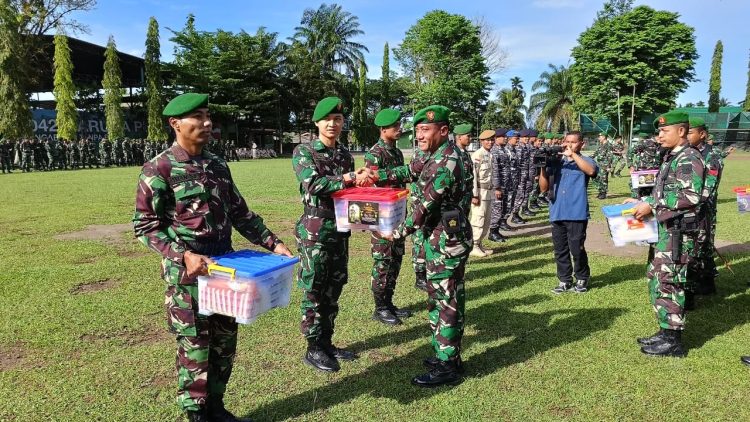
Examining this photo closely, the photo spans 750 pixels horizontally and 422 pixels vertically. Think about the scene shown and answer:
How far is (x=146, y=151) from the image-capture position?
104ft

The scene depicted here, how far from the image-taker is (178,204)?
2.71 metres

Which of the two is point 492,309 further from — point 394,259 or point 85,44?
point 85,44

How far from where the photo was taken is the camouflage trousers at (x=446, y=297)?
3.59 meters

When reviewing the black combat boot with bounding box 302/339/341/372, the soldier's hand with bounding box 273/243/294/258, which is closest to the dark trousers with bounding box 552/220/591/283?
the black combat boot with bounding box 302/339/341/372

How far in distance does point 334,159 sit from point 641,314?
365 cm

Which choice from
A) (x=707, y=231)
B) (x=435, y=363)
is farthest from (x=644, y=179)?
(x=435, y=363)

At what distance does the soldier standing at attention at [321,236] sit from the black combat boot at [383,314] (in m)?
1.04

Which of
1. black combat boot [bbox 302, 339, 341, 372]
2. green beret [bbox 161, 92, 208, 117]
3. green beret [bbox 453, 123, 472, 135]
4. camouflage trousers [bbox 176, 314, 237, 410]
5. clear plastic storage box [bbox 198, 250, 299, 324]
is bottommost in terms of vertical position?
black combat boot [bbox 302, 339, 341, 372]

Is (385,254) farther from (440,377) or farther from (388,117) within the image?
(440,377)

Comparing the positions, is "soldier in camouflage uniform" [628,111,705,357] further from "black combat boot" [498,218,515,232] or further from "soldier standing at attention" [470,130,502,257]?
"black combat boot" [498,218,515,232]

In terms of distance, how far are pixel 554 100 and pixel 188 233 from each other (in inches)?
2321

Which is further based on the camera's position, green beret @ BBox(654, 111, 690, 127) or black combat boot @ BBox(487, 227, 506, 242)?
black combat boot @ BBox(487, 227, 506, 242)

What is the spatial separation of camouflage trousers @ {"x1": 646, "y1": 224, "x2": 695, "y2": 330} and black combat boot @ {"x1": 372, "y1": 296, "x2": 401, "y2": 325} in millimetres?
2361

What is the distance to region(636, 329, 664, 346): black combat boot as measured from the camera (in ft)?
13.9
